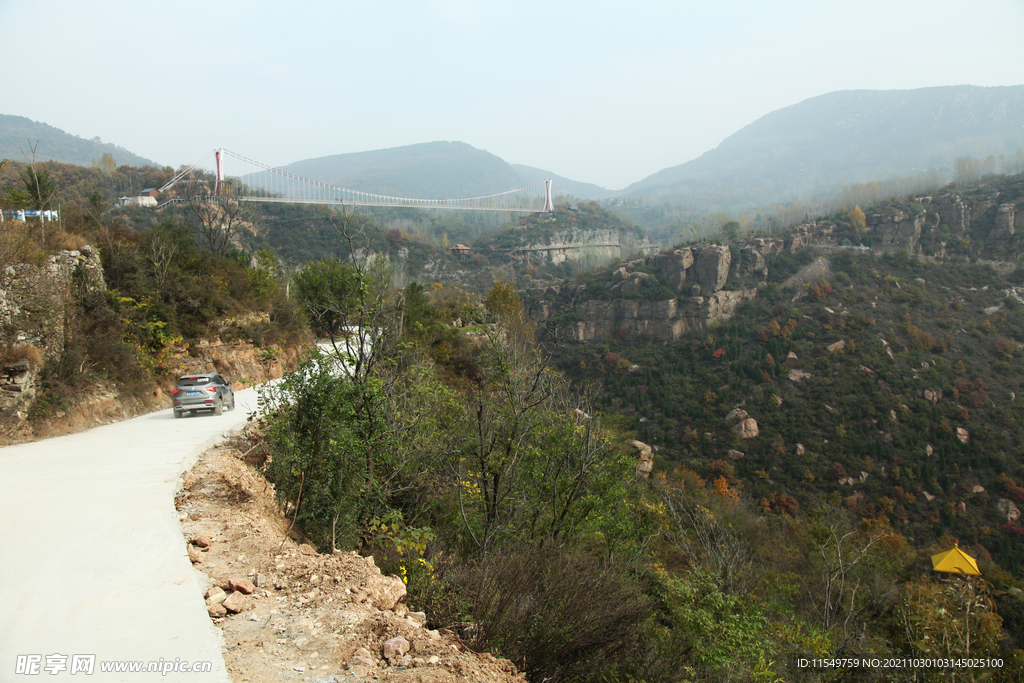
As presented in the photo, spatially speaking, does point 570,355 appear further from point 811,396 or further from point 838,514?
point 838,514

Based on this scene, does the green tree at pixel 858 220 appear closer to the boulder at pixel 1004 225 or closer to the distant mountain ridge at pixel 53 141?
the boulder at pixel 1004 225

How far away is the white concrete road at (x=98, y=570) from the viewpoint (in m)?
3.18

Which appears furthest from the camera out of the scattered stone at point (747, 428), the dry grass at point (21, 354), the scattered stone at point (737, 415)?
the scattered stone at point (737, 415)

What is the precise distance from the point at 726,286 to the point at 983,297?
928 inches

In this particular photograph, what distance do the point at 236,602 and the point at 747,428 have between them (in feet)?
140

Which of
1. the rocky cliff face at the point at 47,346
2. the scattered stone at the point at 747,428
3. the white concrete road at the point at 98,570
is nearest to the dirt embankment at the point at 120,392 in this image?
the rocky cliff face at the point at 47,346

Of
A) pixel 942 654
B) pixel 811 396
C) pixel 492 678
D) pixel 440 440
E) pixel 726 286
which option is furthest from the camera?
pixel 726 286

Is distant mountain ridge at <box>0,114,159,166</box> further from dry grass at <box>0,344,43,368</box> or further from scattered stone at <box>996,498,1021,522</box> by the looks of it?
scattered stone at <box>996,498,1021,522</box>

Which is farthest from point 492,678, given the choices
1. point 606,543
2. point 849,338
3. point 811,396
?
point 849,338

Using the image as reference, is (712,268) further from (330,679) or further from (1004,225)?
(330,679)

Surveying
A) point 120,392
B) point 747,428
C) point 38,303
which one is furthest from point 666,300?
point 38,303

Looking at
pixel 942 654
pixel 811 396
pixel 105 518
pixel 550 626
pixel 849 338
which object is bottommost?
pixel 811 396

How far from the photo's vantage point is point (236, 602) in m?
3.90

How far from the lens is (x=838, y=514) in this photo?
28.4 m
